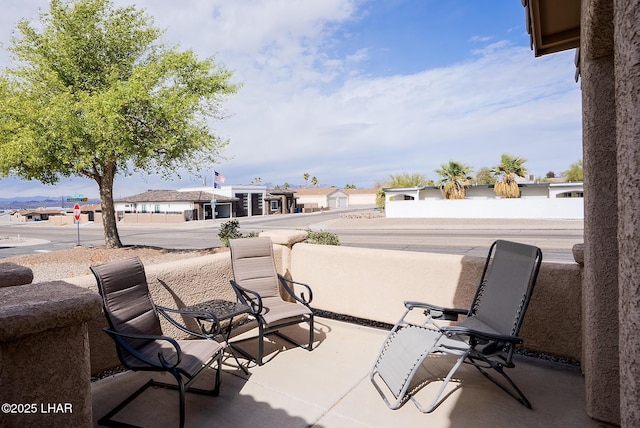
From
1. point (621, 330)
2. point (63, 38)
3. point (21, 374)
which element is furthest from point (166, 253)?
point (621, 330)

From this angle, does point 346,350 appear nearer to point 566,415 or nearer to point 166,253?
point 566,415

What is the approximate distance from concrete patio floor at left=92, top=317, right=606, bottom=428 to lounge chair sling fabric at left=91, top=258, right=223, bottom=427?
20 cm

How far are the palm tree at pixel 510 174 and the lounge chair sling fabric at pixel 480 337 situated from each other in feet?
101

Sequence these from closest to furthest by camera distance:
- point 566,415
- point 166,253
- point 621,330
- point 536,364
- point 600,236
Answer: point 621,330 < point 600,236 < point 566,415 < point 536,364 < point 166,253

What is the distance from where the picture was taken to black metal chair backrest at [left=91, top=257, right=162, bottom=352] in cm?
336

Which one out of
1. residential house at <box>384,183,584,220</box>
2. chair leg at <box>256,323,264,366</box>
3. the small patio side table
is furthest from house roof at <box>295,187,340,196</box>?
chair leg at <box>256,323,264,366</box>

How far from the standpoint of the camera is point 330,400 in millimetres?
3336

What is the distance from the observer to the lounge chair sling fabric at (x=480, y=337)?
3.17 m

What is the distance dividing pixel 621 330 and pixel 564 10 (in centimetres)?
360

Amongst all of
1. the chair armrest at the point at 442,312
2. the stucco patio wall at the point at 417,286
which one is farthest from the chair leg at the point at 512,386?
the stucco patio wall at the point at 417,286

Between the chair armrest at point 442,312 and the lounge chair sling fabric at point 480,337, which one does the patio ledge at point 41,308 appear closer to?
the lounge chair sling fabric at point 480,337

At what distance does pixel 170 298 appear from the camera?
14.5 ft

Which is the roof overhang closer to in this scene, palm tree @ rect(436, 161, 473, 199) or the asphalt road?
the asphalt road

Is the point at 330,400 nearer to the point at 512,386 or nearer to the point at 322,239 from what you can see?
the point at 512,386
